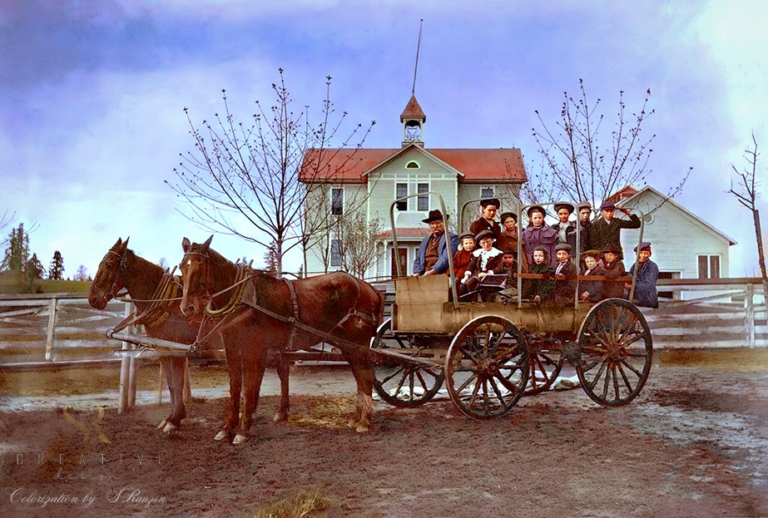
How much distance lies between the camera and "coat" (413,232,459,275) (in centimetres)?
578

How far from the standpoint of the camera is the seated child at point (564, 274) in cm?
588

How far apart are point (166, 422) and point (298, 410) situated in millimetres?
1249

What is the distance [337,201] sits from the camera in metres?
5.95

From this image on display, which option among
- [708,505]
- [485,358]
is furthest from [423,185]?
[708,505]

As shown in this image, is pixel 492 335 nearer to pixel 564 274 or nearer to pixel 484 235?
pixel 564 274

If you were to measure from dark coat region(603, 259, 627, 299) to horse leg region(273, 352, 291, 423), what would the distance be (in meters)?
3.19

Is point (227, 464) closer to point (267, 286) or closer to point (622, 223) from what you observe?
point (267, 286)

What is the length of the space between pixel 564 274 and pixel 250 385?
3.07m

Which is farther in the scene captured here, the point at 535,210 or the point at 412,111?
the point at 535,210

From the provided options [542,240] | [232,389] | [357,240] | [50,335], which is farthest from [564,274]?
[50,335]

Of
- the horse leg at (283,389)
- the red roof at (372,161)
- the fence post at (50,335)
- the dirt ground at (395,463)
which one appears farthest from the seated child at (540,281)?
the fence post at (50,335)

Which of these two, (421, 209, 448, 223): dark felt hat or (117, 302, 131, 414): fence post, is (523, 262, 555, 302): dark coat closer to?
(421, 209, 448, 223): dark felt hat

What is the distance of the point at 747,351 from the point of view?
33.9 ft

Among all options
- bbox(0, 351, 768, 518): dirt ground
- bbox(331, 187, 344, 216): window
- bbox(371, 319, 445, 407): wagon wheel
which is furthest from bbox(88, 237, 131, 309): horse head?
bbox(371, 319, 445, 407): wagon wheel
